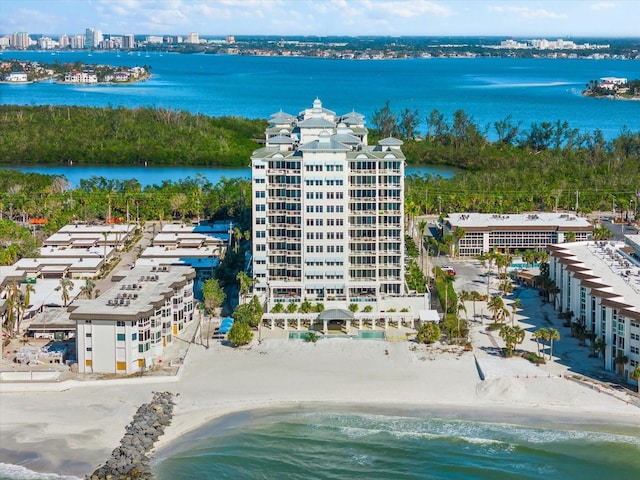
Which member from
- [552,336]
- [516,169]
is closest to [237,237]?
[552,336]

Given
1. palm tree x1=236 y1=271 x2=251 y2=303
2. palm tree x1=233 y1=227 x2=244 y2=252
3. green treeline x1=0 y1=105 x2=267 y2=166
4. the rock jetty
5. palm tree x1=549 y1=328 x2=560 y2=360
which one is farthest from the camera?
green treeline x1=0 y1=105 x2=267 y2=166

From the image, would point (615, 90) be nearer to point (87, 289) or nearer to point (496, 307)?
point (496, 307)

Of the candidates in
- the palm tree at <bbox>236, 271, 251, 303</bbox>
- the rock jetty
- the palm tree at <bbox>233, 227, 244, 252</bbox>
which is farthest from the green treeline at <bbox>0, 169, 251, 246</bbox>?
the rock jetty

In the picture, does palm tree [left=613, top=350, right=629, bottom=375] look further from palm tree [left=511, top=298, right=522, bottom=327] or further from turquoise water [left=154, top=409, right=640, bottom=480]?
palm tree [left=511, top=298, right=522, bottom=327]

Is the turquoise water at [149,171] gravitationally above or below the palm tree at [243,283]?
above

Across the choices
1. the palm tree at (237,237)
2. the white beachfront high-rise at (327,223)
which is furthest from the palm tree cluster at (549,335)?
the palm tree at (237,237)

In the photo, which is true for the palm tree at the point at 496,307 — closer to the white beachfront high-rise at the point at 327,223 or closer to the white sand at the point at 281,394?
the white sand at the point at 281,394
